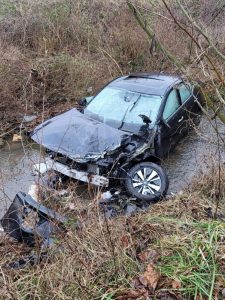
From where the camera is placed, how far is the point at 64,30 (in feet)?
43.9

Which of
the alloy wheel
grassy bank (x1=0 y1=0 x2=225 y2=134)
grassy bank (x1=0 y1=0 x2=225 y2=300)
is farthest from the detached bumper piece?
→ grassy bank (x1=0 y1=0 x2=225 y2=134)

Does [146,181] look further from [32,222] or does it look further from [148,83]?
[32,222]

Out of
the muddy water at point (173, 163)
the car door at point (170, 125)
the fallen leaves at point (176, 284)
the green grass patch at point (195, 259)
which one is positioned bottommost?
the muddy water at point (173, 163)

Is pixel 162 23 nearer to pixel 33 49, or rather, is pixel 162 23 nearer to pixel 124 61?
pixel 124 61

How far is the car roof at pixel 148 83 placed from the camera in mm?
8227

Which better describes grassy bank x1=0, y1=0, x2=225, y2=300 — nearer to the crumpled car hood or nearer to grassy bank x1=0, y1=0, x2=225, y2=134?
the crumpled car hood

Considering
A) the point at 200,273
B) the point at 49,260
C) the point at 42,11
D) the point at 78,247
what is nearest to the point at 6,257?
the point at 49,260

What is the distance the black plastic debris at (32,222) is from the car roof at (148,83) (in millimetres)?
3766

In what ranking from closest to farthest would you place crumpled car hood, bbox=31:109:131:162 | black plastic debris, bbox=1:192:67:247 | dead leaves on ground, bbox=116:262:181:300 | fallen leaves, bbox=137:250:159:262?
dead leaves on ground, bbox=116:262:181:300 → fallen leaves, bbox=137:250:159:262 → black plastic debris, bbox=1:192:67:247 → crumpled car hood, bbox=31:109:131:162

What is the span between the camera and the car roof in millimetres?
8227

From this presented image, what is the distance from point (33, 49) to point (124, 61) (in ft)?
9.20

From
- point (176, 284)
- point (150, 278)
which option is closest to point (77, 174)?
point (150, 278)

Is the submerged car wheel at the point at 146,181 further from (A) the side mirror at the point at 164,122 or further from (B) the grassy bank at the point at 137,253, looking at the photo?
(A) the side mirror at the point at 164,122

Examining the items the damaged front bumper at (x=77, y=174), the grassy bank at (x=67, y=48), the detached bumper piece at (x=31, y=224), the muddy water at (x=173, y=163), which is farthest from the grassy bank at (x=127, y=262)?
the grassy bank at (x=67, y=48)
